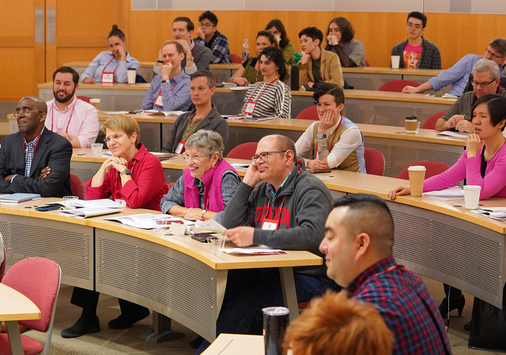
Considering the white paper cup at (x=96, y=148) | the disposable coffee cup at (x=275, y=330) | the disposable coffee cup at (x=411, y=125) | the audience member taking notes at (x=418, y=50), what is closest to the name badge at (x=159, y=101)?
the white paper cup at (x=96, y=148)

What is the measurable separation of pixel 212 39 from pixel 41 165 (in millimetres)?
5477

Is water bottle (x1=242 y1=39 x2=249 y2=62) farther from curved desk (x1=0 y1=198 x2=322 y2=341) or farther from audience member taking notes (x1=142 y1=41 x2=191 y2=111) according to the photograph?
curved desk (x1=0 y1=198 x2=322 y2=341)

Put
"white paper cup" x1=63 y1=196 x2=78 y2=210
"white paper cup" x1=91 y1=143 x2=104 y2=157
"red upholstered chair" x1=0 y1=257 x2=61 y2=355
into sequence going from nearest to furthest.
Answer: "red upholstered chair" x1=0 y1=257 x2=61 y2=355 → "white paper cup" x1=63 y1=196 x2=78 y2=210 → "white paper cup" x1=91 y1=143 x2=104 y2=157

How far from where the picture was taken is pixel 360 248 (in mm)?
1952

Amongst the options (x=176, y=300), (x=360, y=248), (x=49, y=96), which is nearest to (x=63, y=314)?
(x=176, y=300)

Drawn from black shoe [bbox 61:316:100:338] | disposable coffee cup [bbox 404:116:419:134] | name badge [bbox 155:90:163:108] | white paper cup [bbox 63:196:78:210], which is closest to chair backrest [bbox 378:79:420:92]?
disposable coffee cup [bbox 404:116:419:134]

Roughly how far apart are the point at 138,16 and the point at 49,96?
3.72m

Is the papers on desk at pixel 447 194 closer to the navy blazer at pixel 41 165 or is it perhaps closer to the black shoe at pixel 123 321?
the black shoe at pixel 123 321

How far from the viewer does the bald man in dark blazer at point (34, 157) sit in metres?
4.65

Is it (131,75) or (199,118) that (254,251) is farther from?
(131,75)

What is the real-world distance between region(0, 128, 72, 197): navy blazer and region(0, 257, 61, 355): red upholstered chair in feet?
5.16

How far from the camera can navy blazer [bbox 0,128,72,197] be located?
15.2 feet

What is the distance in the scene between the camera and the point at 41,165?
4742 mm

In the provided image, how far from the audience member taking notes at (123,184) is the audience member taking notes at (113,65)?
410 cm
